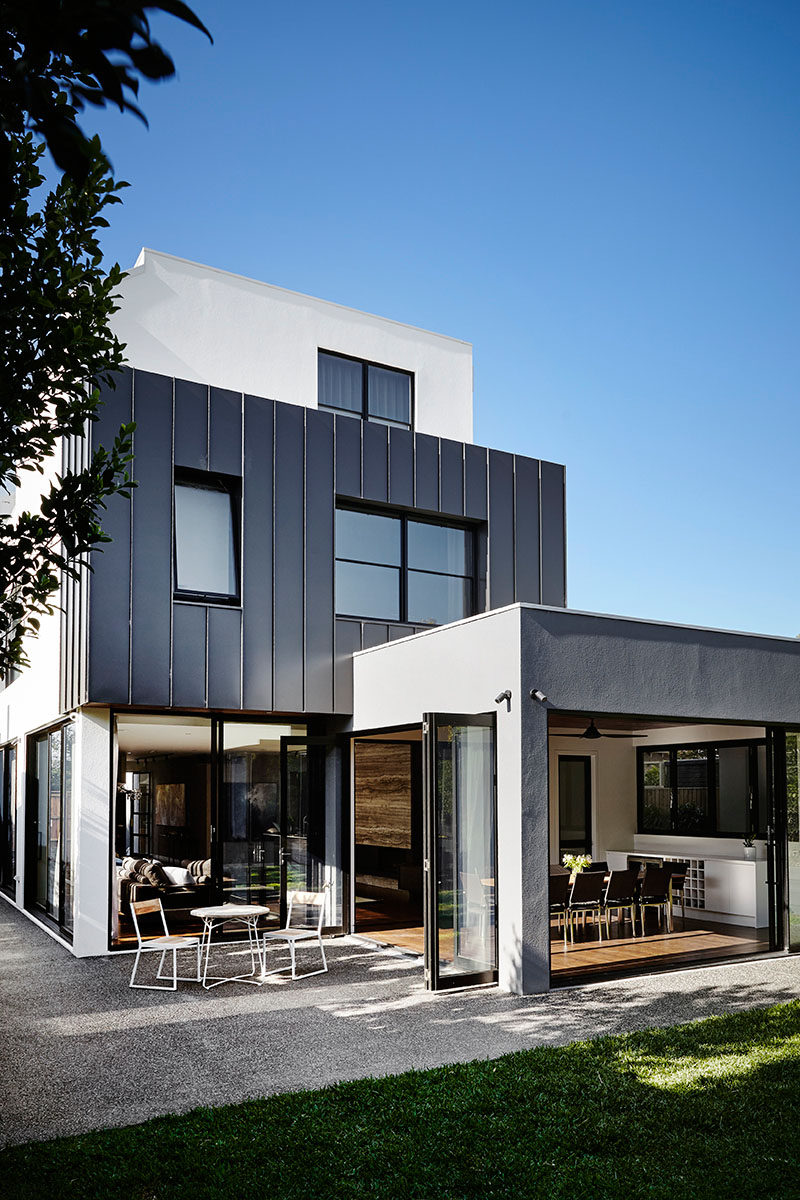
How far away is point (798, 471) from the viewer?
91.0 feet

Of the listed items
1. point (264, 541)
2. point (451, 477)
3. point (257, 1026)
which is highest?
point (451, 477)

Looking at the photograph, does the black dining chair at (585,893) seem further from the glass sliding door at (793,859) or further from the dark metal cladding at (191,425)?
the dark metal cladding at (191,425)

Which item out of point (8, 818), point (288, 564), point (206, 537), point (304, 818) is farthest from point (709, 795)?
point (8, 818)

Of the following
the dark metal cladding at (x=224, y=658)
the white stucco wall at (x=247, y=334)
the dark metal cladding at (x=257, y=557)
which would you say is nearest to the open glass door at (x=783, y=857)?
the dark metal cladding at (x=257, y=557)

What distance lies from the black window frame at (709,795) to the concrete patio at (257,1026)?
3797mm

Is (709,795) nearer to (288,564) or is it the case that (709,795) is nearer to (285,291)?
(288,564)

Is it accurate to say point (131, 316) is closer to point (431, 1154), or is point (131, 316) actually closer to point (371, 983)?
point (371, 983)

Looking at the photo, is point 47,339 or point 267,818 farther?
point 267,818

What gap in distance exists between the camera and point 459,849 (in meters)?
9.09

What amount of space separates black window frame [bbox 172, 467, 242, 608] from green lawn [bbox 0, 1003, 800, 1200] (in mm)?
5556

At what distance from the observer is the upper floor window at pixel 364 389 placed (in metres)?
13.9

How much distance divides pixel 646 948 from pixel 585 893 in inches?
34.5

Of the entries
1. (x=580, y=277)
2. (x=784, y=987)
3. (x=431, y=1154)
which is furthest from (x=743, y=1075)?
(x=580, y=277)

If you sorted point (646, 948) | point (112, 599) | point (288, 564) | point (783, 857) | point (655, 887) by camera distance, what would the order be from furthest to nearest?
point (655, 887) → point (288, 564) → point (646, 948) → point (783, 857) → point (112, 599)
